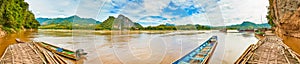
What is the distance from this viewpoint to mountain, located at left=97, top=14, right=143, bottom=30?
2.03m

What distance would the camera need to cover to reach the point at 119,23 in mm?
2088

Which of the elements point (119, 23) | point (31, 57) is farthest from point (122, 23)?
point (31, 57)

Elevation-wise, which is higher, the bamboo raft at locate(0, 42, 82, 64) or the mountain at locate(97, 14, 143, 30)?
→ the mountain at locate(97, 14, 143, 30)

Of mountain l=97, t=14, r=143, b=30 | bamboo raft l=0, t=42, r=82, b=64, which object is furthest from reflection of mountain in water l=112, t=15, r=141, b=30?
bamboo raft l=0, t=42, r=82, b=64

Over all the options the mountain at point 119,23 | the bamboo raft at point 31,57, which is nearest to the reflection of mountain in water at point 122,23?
the mountain at point 119,23

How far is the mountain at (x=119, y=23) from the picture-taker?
203cm

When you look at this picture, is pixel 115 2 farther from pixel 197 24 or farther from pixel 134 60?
pixel 134 60

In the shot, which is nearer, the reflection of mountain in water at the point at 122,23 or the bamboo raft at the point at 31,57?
the reflection of mountain in water at the point at 122,23

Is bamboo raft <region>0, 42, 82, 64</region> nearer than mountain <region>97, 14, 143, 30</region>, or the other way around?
mountain <region>97, 14, 143, 30</region>

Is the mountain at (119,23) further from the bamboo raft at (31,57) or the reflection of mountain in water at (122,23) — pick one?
the bamboo raft at (31,57)

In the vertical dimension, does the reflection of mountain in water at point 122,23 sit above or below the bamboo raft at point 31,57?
above

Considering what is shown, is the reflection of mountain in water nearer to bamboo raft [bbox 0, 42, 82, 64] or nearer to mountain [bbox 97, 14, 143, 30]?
mountain [bbox 97, 14, 143, 30]

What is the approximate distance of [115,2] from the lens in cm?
207

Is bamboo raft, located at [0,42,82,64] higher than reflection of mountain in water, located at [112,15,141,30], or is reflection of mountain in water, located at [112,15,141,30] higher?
reflection of mountain in water, located at [112,15,141,30]
